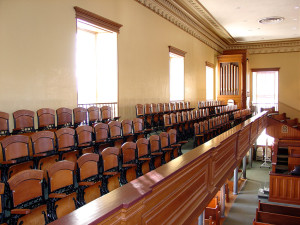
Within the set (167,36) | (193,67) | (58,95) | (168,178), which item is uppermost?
(167,36)

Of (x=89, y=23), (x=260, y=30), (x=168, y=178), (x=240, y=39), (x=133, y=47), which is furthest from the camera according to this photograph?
(x=240, y=39)

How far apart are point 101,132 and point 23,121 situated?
0.93m

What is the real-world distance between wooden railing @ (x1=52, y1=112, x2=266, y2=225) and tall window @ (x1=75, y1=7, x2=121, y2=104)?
9.37ft

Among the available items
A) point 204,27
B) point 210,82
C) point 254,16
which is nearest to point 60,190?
point 254,16

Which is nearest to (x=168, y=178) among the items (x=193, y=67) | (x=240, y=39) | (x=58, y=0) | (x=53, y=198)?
(x=53, y=198)

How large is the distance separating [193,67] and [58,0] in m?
5.92

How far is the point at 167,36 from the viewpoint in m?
7.48

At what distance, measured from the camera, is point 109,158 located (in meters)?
2.81

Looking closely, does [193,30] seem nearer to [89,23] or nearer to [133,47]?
[133,47]

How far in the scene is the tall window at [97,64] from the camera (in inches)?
217

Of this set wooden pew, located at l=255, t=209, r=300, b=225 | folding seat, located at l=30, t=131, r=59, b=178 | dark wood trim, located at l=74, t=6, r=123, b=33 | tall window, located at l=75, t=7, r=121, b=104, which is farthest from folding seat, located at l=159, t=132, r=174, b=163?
wooden pew, located at l=255, t=209, r=300, b=225

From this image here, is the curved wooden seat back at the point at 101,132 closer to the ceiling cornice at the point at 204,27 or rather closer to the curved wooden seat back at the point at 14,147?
the curved wooden seat back at the point at 14,147

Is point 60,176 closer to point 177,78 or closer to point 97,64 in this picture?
point 97,64

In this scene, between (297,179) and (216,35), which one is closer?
(297,179)
